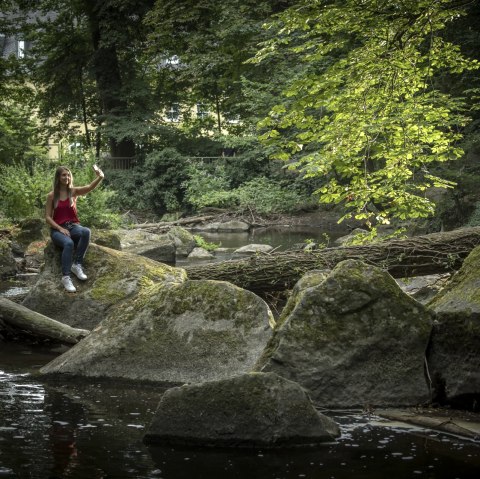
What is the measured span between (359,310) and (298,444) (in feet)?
5.48

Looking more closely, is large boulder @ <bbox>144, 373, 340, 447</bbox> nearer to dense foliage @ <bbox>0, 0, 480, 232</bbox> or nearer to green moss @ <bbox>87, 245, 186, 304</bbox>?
green moss @ <bbox>87, 245, 186, 304</bbox>

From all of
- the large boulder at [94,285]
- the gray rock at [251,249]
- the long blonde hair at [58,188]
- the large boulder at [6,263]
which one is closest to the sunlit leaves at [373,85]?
the large boulder at [94,285]

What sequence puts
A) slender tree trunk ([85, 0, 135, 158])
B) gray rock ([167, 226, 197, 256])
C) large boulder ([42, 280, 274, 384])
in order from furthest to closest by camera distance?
slender tree trunk ([85, 0, 135, 158])
gray rock ([167, 226, 197, 256])
large boulder ([42, 280, 274, 384])

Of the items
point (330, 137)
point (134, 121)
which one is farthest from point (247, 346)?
point (134, 121)

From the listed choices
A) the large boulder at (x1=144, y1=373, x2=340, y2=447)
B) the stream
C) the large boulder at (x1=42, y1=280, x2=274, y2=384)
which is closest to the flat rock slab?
the stream

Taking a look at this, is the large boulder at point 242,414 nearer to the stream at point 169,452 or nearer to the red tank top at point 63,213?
the stream at point 169,452

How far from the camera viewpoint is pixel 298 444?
19.7 feet

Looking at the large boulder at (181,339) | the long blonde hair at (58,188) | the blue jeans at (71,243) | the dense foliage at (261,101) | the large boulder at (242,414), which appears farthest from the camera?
the dense foliage at (261,101)

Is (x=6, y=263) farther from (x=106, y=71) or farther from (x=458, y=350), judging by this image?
(x=106, y=71)

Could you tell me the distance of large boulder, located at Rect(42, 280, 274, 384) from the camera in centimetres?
821

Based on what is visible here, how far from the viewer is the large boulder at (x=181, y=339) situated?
821cm

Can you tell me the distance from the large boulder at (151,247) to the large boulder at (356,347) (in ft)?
44.6

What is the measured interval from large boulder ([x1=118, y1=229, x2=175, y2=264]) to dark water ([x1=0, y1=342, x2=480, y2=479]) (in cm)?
1373

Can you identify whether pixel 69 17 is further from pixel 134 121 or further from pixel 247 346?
pixel 247 346
